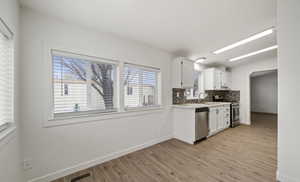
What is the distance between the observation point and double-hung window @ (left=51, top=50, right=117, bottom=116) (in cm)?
188

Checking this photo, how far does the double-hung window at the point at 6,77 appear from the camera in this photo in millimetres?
1155

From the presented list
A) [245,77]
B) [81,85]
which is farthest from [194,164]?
[245,77]

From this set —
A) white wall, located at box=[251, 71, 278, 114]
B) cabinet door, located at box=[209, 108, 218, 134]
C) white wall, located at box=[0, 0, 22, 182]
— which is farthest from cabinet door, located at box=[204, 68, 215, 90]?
white wall, located at box=[251, 71, 278, 114]

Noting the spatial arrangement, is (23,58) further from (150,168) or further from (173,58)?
(173,58)

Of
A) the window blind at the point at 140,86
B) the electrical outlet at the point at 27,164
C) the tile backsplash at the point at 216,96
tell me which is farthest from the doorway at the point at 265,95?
the electrical outlet at the point at 27,164

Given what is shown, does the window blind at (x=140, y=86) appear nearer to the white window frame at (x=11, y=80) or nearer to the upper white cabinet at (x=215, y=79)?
the white window frame at (x=11, y=80)

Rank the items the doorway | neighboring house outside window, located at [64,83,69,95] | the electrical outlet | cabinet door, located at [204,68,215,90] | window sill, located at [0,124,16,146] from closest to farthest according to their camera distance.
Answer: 1. window sill, located at [0,124,16,146]
2. the electrical outlet
3. neighboring house outside window, located at [64,83,69,95]
4. cabinet door, located at [204,68,215,90]
5. the doorway

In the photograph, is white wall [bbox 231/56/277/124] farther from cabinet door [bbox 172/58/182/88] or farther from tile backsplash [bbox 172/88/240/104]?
cabinet door [bbox 172/58/182/88]

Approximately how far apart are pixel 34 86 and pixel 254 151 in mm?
4270

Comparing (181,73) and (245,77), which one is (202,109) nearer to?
(181,73)

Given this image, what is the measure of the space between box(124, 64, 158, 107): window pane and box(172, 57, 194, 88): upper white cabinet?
0.64 m

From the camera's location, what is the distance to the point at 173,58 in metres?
3.56

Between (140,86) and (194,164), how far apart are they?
76.2 inches

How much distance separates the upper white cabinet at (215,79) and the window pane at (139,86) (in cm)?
262
